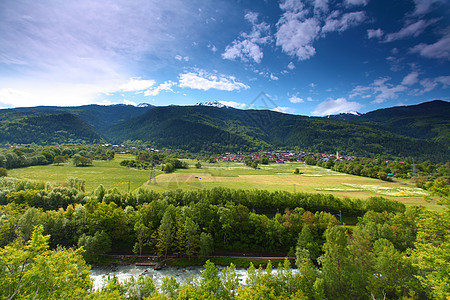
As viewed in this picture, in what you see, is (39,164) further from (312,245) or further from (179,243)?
(312,245)

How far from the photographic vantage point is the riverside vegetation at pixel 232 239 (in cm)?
1611

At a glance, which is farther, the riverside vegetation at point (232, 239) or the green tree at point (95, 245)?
the green tree at point (95, 245)

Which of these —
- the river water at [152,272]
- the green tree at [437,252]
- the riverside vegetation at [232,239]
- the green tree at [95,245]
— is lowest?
the river water at [152,272]

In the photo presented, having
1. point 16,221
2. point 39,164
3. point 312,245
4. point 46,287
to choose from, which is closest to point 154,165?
point 39,164

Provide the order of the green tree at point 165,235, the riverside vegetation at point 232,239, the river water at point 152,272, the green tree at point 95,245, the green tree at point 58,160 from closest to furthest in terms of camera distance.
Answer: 1. the riverside vegetation at point 232,239
2. the river water at point 152,272
3. the green tree at point 95,245
4. the green tree at point 165,235
5. the green tree at point 58,160

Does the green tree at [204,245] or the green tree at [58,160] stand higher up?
the green tree at [58,160]

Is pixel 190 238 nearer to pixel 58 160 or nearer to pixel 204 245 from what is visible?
pixel 204 245

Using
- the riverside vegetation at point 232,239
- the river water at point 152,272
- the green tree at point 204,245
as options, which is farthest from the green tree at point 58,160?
the green tree at point 204,245

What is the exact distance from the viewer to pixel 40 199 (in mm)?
51312

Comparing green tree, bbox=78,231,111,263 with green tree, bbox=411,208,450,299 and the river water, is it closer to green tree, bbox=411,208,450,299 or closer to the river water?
the river water

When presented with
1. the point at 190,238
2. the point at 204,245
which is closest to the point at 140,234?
the point at 190,238

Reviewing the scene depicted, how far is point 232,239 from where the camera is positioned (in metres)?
47.3

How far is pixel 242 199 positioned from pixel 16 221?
52.5m

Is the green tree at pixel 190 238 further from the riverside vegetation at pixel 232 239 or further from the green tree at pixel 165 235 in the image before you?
the green tree at pixel 165 235
